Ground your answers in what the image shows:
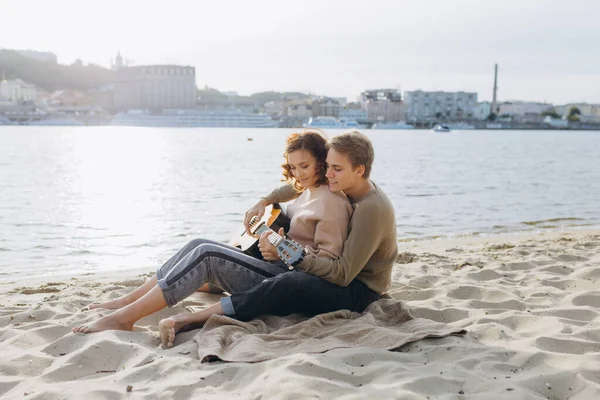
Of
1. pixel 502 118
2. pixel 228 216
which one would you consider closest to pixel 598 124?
pixel 502 118

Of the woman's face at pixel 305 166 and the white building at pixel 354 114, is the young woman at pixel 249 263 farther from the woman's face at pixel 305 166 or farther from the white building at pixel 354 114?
the white building at pixel 354 114

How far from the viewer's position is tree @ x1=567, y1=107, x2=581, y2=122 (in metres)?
134

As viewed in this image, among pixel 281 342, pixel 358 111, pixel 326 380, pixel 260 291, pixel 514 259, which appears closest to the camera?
pixel 326 380

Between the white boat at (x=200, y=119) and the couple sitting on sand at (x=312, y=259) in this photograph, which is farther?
the white boat at (x=200, y=119)

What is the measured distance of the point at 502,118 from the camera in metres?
130

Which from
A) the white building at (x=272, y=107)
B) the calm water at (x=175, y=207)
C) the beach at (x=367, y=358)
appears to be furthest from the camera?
the white building at (x=272, y=107)

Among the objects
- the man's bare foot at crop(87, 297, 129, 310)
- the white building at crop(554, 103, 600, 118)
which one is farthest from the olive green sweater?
the white building at crop(554, 103, 600, 118)

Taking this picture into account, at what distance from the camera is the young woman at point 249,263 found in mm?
3166

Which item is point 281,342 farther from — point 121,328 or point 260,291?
point 121,328

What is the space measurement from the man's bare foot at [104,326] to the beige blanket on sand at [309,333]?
44 cm

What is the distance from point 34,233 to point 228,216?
3.21 m

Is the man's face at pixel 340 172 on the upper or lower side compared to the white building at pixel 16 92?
lower

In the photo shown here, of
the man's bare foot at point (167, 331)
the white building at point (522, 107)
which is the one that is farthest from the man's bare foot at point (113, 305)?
the white building at point (522, 107)

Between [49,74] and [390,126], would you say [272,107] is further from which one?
[49,74]
